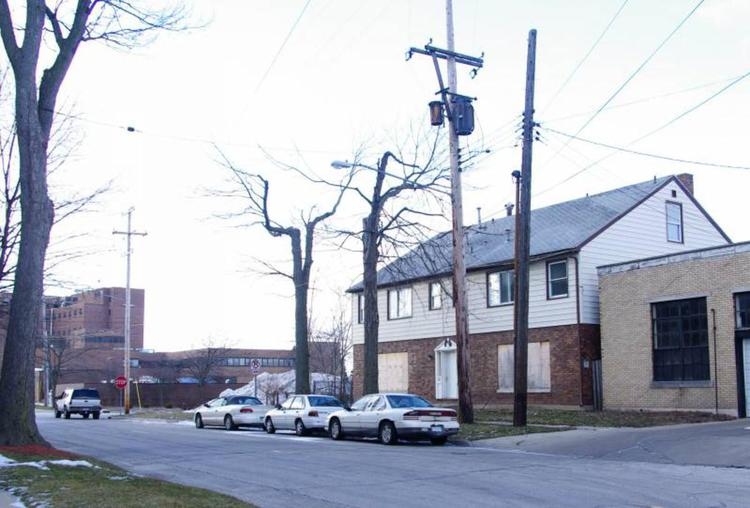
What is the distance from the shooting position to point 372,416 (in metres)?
23.1

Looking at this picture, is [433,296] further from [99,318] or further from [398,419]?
[99,318]

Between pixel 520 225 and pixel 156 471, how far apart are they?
12442 millimetres

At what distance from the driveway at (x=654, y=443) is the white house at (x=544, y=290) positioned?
25.0ft

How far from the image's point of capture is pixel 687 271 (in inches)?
1095

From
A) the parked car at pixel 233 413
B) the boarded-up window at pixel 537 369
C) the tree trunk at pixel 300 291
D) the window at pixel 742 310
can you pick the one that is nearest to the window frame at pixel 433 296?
the boarded-up window at pixel 537 369

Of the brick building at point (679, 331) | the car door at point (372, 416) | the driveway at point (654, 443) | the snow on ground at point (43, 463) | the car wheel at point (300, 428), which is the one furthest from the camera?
the car wheel at point (300, 428)

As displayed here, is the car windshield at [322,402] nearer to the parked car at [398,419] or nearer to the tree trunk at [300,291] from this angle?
the parked car at [398,419]

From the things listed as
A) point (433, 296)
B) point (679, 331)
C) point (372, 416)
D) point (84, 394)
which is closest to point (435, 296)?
point (433, 296)

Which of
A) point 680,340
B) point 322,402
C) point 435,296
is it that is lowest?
point 322,402

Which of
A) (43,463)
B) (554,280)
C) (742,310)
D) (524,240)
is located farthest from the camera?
(554,280)

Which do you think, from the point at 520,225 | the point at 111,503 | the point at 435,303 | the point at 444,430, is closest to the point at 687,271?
the point at 520,225

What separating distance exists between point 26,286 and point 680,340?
20.5m

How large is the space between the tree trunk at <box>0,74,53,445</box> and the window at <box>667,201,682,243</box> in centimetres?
2549

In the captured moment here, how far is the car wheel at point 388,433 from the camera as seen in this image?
22.3m
